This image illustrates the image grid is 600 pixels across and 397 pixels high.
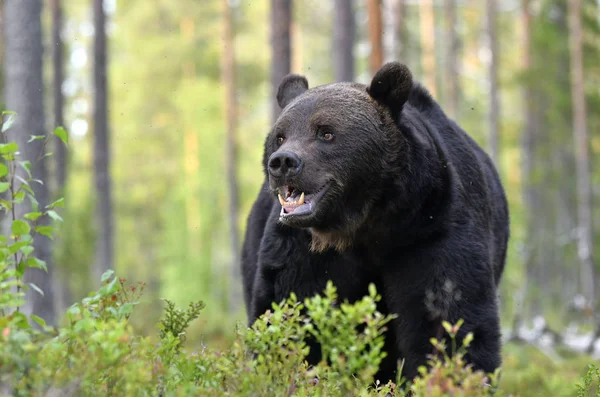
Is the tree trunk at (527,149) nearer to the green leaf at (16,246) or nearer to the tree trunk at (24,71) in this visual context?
the tree trunk at (24,71)

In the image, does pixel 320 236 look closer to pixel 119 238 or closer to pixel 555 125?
pixel 555 125

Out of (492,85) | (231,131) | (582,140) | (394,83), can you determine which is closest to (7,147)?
(394,83)

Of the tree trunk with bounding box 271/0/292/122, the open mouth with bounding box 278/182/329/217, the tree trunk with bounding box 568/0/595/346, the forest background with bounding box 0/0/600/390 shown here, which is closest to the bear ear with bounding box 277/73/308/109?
the open mouth with bounding box 278/182/329/217

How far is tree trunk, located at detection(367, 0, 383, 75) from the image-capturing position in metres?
18.7

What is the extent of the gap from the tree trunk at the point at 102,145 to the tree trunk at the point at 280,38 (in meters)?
7.25

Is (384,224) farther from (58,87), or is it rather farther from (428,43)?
(428,43)

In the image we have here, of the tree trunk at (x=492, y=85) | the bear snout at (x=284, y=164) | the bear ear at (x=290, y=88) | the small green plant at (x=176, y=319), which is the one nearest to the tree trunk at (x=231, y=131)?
the tree trunk at (x=492, y=85)

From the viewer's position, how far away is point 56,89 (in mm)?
22109

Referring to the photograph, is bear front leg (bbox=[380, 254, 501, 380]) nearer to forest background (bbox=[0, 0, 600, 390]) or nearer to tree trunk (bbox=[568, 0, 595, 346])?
forest background (bbox=[0, 0, 600, 390])

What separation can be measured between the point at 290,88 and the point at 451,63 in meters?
28.5

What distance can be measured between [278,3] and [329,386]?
11743 mm

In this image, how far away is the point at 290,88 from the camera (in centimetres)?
584

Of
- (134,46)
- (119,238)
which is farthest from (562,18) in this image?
(119,238)

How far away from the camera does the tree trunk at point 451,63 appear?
32.6m
